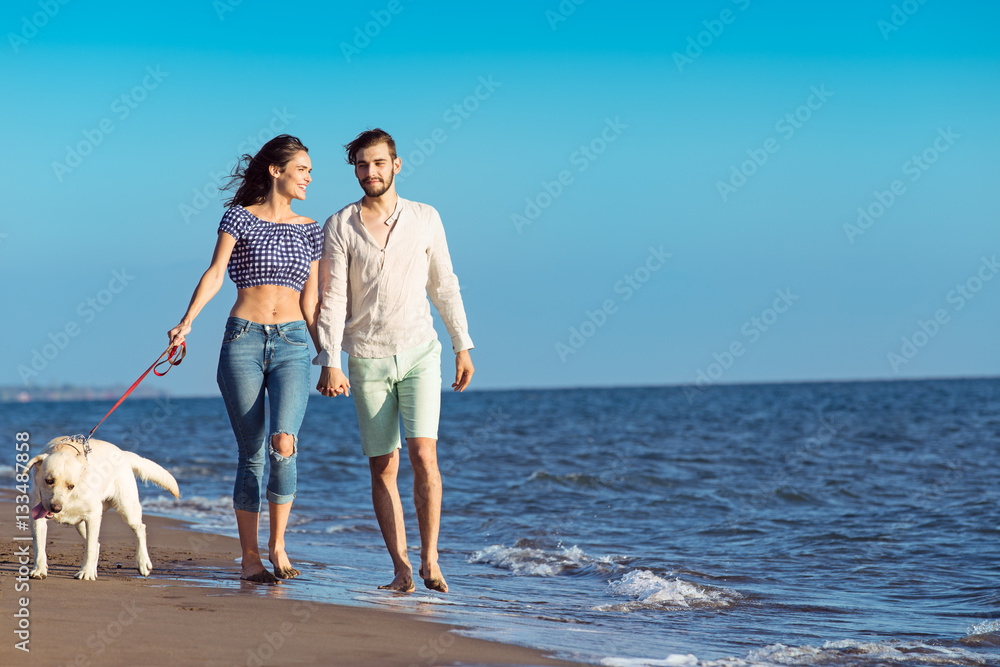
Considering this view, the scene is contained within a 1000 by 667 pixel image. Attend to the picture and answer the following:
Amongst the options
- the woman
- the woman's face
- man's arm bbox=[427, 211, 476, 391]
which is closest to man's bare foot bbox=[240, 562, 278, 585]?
the woman

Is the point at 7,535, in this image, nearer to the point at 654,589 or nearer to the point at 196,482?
the point at 654,589

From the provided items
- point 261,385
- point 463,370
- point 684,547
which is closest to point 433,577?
point 463,370

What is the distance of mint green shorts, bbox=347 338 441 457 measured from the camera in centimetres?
437

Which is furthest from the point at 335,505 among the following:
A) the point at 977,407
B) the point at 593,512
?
the point at 977,407

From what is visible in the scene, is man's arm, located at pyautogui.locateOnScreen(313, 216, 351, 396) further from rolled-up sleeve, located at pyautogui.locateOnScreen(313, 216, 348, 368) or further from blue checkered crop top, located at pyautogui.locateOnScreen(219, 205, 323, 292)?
blue checkered crop top, located at pyautogui.locateOnScreen(219, 205, 323, 292)

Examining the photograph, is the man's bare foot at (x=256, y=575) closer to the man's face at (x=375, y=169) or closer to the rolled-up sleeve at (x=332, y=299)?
the rolled-up sleeve at (x=332, y=299)

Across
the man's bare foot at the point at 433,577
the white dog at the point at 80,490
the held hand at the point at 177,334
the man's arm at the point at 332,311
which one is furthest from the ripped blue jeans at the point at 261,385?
the man's bare foot at the point at 433,577

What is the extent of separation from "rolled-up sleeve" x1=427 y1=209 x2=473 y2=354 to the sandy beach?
4.36 feet

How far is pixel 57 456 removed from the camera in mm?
4172

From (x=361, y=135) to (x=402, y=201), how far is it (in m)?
0.36

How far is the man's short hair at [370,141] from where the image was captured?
436 centimetres

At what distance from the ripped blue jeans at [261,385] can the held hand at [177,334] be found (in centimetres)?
26

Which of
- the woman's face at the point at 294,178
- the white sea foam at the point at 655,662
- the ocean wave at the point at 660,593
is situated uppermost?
the woman's face at the point at 294,178

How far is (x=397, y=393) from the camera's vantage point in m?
4.45
